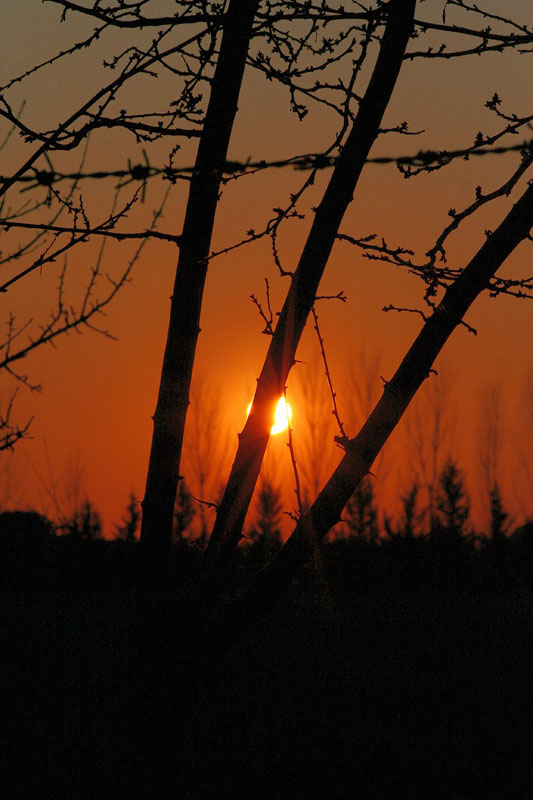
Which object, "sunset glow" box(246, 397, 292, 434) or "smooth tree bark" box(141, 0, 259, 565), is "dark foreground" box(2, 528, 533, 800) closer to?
"smooth tree bark" box(141, 0, 259, 565)

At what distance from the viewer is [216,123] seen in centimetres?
424

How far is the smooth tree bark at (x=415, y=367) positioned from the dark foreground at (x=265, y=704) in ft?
1.69

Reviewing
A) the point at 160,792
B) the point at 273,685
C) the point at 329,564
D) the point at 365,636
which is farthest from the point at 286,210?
the point at 329,564

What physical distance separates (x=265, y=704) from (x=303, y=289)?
3.28m

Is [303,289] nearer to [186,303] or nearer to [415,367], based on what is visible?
[415,367]

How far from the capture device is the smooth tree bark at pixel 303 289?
3.54 metres

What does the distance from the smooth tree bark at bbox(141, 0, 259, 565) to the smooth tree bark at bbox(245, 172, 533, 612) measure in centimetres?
107

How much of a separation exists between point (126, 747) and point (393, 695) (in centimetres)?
251

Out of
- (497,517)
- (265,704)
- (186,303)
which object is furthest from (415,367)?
(497,517)

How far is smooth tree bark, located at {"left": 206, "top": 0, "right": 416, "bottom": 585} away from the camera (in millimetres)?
3537

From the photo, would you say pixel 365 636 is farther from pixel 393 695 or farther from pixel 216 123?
pixel 216 123

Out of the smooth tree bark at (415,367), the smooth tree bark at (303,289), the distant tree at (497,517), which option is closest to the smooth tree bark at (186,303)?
the smooth tree bark at (303,289)

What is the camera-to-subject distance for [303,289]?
368 cm

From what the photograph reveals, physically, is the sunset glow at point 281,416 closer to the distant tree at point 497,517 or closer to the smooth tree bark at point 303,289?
the smooth tree bark at point 303,289
